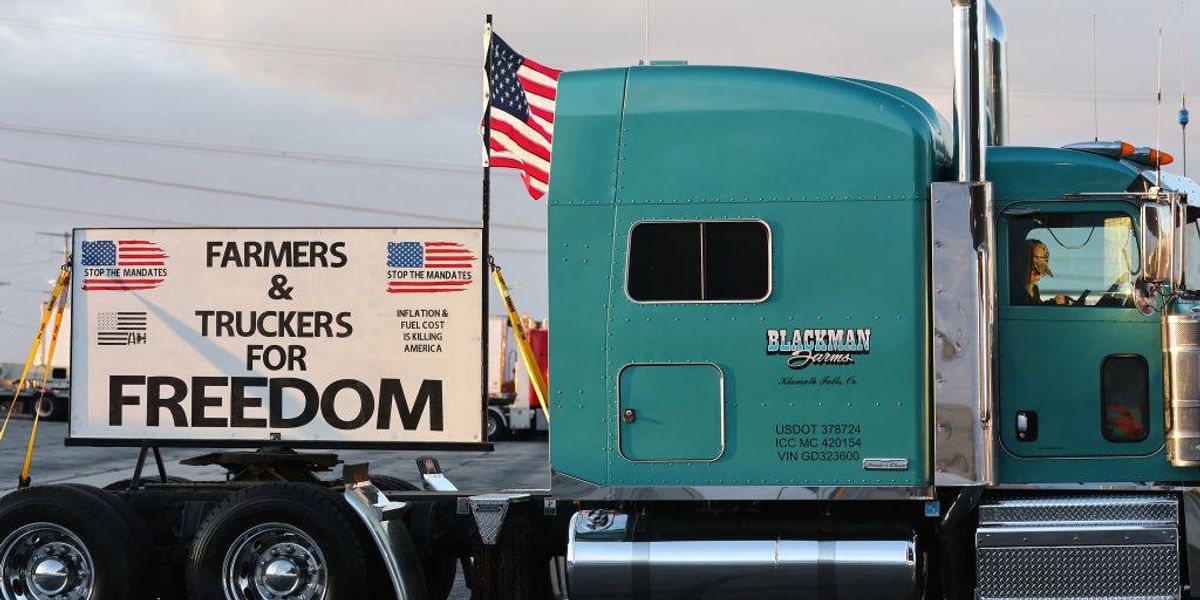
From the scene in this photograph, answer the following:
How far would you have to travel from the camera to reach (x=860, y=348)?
8617 millimetres

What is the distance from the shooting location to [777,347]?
8664 mm

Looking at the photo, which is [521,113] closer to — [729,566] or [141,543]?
[141,543]

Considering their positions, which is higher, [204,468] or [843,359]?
[843,359]

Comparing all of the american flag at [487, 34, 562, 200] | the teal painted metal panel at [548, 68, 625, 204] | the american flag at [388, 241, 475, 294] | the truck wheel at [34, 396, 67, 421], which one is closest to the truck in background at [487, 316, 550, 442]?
the truck wheel at [34, 396, 67, 421]

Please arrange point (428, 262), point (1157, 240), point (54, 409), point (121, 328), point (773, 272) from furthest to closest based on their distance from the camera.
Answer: point (54, 409) < point (121, 328) < point (428, 262) < point (773, 272) < point (1157, 240)

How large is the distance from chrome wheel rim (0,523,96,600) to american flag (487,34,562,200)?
195 inches

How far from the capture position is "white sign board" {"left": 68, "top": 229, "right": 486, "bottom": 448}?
383 inches

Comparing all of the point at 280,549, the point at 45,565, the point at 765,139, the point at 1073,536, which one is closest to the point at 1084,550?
the point at 1073,536

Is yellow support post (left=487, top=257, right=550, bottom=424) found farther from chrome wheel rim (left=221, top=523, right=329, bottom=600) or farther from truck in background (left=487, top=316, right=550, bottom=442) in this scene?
truck in background (left=487, top=316, right=550, bottom=442)

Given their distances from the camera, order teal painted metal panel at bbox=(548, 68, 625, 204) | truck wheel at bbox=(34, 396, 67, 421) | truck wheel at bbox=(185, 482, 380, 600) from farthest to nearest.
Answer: truck wheel at bbox=(34, 396, 67, 421), truck wheel at bbox=(185, 482, 380, 600), teal painted metal panel at bbox=(548, 68, 625, 204)

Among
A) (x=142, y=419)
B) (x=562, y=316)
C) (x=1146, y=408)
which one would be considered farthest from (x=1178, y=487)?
(x=142, y=419)

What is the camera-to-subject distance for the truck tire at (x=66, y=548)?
934 centimetres

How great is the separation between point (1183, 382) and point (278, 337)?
5.54m

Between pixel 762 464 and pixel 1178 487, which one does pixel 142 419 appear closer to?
pixel 762 464
